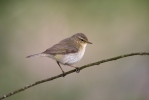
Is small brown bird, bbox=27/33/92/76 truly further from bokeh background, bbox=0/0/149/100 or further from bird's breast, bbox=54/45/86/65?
bokeh background, bbox=0/0/149/100

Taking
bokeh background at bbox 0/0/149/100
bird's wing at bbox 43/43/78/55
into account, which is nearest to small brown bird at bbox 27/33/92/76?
bird's wing at bbox 43/43/78/55

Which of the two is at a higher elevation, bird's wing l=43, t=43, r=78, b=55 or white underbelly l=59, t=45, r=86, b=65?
bird's wing l=43, t=43, r=78, b=55

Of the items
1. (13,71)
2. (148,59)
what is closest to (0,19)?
(13,71)

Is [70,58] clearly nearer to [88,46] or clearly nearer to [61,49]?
[61,49]

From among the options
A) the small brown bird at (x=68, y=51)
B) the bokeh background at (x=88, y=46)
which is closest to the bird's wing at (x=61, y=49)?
the small brown bird at (x=68, y=51)

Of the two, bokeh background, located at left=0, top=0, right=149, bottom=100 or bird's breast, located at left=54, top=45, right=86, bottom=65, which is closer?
bird's breast, located at left=54, top=45, right=86, bottom=65

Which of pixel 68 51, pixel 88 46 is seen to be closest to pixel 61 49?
pixel 68 51

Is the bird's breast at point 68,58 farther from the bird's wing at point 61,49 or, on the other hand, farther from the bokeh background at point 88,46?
the bokeh background at point 88,46

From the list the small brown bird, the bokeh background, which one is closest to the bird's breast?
the small brown bird
